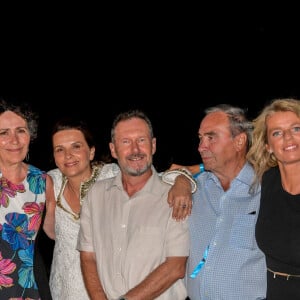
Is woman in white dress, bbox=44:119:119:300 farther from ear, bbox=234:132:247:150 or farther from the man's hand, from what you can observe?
ear, bbox=234:132:247:150

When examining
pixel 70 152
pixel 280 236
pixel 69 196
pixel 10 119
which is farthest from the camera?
pixel 69 196

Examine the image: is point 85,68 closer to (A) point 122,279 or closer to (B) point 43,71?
(B) point 43,71

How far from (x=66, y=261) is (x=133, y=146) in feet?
3.22

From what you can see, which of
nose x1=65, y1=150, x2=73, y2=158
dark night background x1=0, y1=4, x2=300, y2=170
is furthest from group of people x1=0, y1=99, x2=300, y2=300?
dark night background x1=0, y1=4, x2=300, y2=170

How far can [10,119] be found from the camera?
11.5ft

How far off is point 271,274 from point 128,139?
3.94 ft

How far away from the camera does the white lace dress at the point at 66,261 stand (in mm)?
3520

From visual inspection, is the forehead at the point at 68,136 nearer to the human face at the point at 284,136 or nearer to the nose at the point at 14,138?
the nose at the point at 14,138

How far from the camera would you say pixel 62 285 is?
357 centimetres

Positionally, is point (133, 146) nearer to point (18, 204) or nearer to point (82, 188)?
point (82, 188)

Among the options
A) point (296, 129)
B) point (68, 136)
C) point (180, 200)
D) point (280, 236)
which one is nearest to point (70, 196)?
point (68, 136)

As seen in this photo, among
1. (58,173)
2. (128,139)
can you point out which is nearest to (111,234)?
(128,139)

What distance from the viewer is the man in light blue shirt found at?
311cm

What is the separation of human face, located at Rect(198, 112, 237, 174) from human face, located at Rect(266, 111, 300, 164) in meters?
0.29
